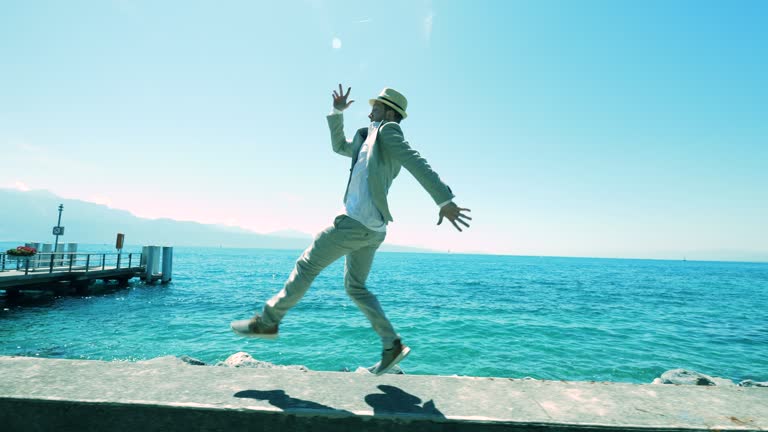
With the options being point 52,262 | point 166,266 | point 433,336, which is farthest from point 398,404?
point 166,266

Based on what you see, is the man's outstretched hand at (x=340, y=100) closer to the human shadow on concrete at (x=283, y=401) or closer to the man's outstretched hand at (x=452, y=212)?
the man's outstretched hand at (x=452, y=212)

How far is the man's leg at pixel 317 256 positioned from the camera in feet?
7.98

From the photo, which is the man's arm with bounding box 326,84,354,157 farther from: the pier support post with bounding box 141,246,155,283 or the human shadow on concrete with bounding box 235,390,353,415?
the pier support post with bounding box 141,246,155,283

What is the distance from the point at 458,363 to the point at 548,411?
8.97 metres

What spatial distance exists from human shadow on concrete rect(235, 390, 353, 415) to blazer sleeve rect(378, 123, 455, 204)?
1287mm

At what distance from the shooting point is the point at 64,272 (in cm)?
2139

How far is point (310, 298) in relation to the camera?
2475 cm

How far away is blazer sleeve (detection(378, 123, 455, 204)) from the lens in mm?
2262

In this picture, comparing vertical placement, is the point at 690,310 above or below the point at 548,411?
below

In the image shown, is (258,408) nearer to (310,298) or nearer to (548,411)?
(548,411)

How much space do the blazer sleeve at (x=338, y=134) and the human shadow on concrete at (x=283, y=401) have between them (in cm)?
Result: 181

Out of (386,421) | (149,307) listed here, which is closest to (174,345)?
(149,307)

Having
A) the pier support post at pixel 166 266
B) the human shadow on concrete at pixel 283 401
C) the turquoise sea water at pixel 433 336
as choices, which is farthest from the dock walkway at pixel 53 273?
the human shadow on concrete at pixel 283 401

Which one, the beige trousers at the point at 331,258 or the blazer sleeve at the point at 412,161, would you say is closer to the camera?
the blazer sleeve at the point at 412,161
